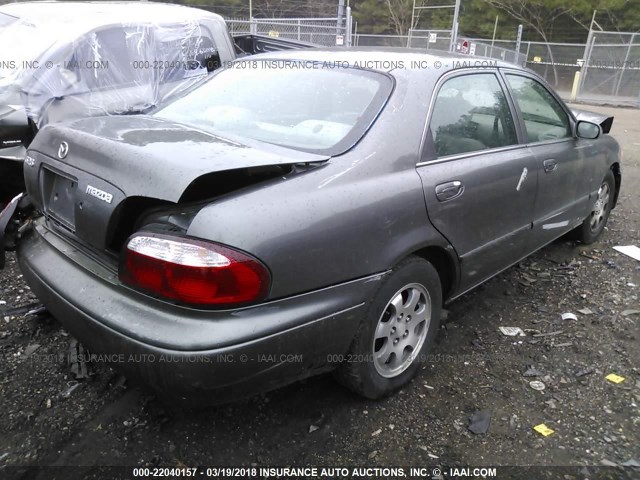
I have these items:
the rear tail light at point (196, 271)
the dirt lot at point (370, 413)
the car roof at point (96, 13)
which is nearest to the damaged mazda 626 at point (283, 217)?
the rear tail light at point (196, 271)

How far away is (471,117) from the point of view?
2.92m

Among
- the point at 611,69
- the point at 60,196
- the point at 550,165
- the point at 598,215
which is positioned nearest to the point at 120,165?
the point at 60,196

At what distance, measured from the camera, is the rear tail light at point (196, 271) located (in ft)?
5.84

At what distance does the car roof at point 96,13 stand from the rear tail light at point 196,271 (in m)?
4.26

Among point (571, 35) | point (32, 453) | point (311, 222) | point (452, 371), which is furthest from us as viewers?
point (571, 35)

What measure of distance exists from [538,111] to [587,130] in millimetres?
484

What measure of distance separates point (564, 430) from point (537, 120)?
2082 millimetres

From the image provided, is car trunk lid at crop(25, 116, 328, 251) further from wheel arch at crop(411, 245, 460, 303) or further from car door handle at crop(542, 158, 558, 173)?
car door handle at crop(542, 158, 558, 173)

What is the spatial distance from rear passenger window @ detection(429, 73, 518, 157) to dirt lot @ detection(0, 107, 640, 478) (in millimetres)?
1195

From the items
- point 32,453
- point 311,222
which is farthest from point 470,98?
point 32,453

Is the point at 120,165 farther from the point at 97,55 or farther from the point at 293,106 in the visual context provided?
the point at 97,55

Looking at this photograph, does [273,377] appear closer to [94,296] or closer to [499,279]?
[94,296]

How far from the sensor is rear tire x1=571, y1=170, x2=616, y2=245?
4.59 metres

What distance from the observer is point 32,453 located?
218 cm
